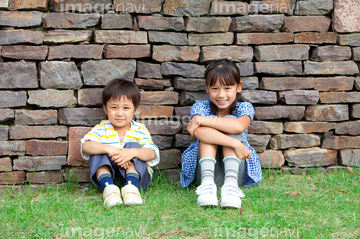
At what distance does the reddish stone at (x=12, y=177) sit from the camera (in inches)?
121

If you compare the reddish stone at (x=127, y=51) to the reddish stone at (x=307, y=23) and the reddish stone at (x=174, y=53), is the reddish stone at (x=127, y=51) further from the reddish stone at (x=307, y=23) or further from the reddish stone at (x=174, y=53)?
the reddish stone at (x=307, y=23)

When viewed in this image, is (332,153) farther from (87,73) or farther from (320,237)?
(87,73)

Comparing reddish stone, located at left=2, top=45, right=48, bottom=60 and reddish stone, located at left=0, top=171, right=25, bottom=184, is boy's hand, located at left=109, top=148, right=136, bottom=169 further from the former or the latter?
reddish stone, located at left=2, top=45, right=48, bottom=60

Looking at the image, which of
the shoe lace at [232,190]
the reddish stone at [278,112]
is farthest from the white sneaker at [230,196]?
the reddish stone at [278,112]

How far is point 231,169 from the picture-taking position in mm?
2676

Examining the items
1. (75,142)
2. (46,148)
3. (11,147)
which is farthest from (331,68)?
(11,147)

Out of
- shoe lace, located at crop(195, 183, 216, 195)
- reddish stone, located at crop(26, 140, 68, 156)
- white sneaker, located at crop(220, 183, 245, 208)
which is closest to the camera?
white sneaker, located at crop(220, 183, 245, 208)

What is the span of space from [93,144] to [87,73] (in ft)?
2.30

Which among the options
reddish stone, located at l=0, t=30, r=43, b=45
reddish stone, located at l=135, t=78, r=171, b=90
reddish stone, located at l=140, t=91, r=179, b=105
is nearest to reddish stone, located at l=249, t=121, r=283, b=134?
reddish stone, located at l=140, t=91, r=179, b=105

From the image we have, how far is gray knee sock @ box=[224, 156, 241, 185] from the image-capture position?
2623 mm

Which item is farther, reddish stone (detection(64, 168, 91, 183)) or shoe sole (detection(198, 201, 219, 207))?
reddish stone (detection(64, 168, 91, 183))

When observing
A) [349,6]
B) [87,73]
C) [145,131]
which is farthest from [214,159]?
[349,6]

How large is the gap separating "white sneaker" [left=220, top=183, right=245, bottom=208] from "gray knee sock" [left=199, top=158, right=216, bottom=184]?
145 millimetres

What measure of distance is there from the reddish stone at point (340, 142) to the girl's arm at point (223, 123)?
41.7 inches
